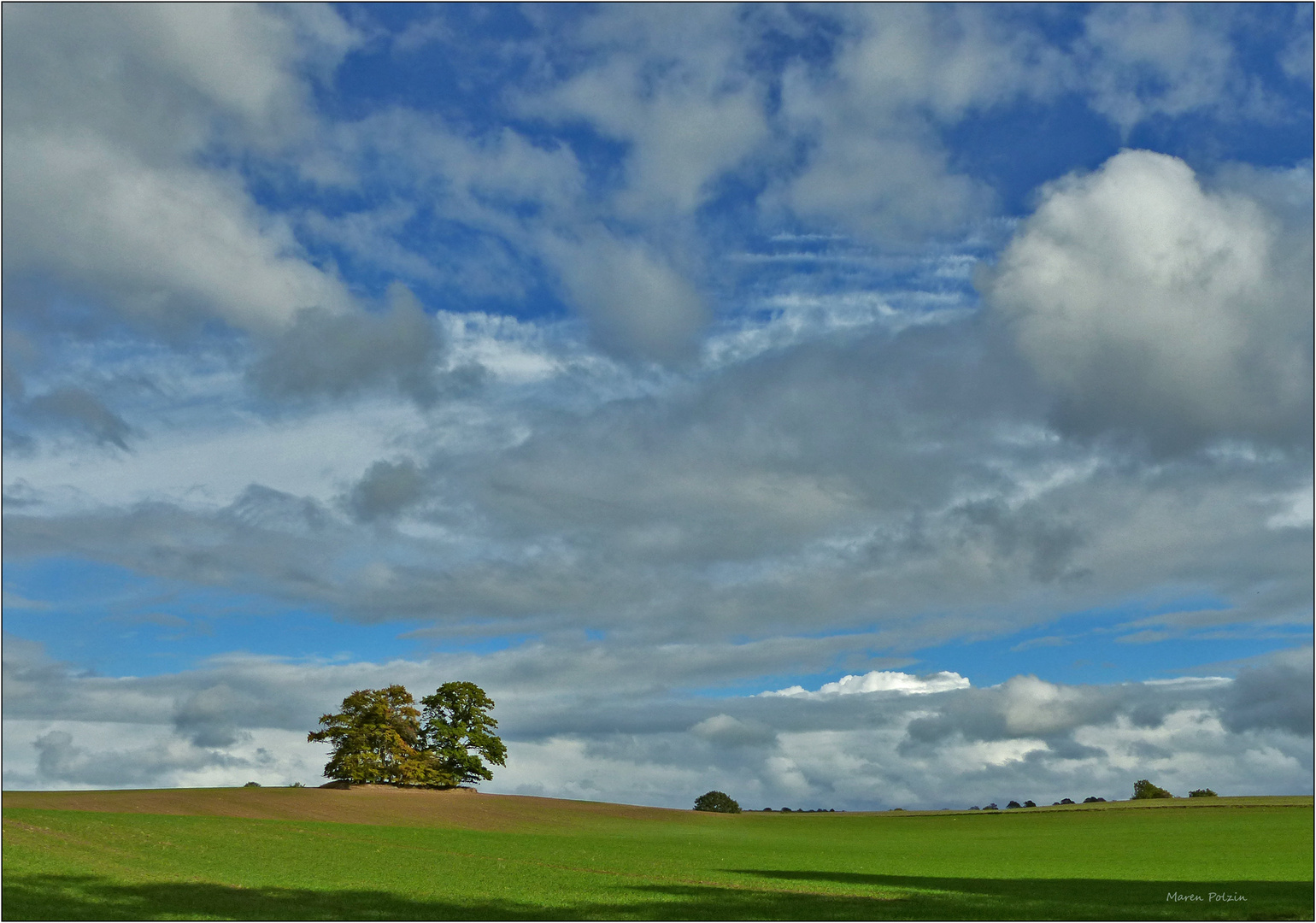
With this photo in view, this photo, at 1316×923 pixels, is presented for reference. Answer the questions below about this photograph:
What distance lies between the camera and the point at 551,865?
169 ft

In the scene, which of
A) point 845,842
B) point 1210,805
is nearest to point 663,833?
point 845,842

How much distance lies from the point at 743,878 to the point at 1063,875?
17324mm

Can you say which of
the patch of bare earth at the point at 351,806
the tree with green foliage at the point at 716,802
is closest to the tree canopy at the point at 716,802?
the tree with green foliage at the point at 716,802

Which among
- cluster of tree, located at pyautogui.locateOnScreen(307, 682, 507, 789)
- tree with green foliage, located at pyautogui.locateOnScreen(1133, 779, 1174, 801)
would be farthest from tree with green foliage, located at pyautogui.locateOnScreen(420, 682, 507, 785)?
tree with green foliage, located at pyautogui.locateOnScreen(1133, 779, 1174, 801)

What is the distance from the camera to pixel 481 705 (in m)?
106

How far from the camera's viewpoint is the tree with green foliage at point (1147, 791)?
151150 millimetres

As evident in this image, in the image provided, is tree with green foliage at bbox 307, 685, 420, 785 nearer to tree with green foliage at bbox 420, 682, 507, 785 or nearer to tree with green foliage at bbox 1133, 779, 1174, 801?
tree with green foliage at bbox 420, 682, 507, 785

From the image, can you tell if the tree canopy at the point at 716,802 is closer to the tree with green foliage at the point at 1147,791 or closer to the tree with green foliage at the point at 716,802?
the tree with green foliage at the point at 716,802

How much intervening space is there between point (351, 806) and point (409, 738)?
2031 cm

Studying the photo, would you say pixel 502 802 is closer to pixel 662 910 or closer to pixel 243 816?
pixel 243 816

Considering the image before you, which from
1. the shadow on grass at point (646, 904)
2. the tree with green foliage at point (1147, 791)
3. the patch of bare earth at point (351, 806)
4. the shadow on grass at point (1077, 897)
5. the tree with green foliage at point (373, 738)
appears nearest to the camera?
the shadow on grass at point (646, 904)

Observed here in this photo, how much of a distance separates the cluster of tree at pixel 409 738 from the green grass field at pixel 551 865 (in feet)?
15.3

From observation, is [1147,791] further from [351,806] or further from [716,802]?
[351,806]

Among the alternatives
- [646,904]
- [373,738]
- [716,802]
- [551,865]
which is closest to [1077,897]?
[646,904]
